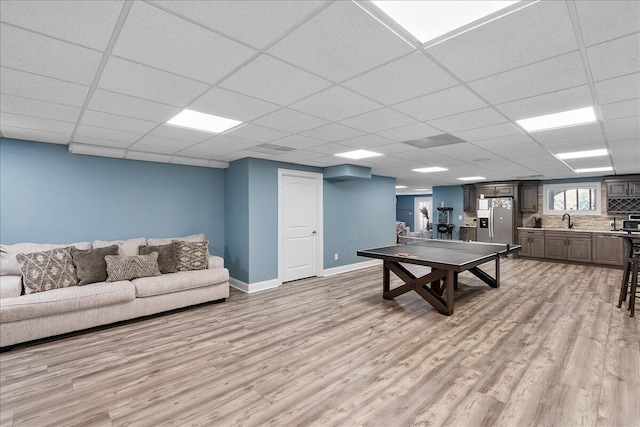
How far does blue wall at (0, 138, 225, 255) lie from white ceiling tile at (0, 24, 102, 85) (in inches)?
108

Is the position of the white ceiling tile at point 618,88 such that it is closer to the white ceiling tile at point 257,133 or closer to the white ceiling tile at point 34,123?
the white ceiling tile at point 257,133

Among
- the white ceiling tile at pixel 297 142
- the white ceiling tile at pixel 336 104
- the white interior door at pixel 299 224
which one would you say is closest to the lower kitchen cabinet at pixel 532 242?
the white interior door at pixel 299 224

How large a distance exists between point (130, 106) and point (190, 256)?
241 cm

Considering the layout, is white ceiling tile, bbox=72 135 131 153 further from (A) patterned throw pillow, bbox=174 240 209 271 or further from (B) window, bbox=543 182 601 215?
(B) window, bbox=543 182 601 215

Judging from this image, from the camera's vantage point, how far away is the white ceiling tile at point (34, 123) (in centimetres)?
299

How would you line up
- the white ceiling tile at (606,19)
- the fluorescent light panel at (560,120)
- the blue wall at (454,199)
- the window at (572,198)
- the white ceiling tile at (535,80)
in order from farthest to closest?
the blue wall at (454,199), the window at (572,198), the fluorescent light panel at (560,120), the white ceiling tile at (535,80), the white ceiling tile at (606,19)

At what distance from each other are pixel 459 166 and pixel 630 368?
4263mm

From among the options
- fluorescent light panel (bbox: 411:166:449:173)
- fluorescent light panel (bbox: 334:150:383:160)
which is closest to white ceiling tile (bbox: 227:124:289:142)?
fluorescent light panel (bbox: 334:150:383:160)

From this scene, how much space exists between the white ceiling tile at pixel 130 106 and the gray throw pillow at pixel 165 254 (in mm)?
2089

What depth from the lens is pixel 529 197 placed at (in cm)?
866

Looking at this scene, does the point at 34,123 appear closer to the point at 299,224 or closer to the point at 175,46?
the point at 175,46

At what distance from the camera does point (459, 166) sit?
6.17 meters

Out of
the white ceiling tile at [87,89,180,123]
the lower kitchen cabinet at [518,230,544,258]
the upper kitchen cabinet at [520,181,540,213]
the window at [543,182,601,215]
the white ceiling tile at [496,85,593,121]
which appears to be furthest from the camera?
the upper kitchen cabinet at [520,181,540,213]

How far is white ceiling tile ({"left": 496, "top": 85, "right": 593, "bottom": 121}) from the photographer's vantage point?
7.91 ft
